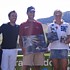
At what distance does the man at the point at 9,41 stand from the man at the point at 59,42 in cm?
85

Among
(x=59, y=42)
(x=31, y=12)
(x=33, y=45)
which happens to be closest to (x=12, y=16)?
(x=31, y=12)

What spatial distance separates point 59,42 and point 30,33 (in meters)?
0.71

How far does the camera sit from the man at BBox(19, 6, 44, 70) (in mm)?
8953

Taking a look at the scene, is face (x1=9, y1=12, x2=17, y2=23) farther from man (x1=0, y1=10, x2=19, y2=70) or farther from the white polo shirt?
the white polo shirt

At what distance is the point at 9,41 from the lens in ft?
29.7

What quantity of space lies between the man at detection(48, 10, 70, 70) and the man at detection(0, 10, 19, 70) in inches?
33.3

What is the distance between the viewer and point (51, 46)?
9055mm

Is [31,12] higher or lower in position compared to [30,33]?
higher

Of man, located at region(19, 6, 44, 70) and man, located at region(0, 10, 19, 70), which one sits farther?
man, located at region(0, 10, 19, 70)

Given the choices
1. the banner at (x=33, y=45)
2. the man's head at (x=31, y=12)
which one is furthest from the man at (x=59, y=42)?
the man's head at (x=31, y=12)

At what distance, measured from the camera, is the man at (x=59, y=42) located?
29.5ft

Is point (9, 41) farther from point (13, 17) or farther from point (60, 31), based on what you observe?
point (60, 31)

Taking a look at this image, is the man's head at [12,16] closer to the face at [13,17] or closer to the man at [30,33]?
the face at [13,17]

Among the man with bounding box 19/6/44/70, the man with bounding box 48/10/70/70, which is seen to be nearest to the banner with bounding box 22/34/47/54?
the man with bounding box 19/6/44/70
